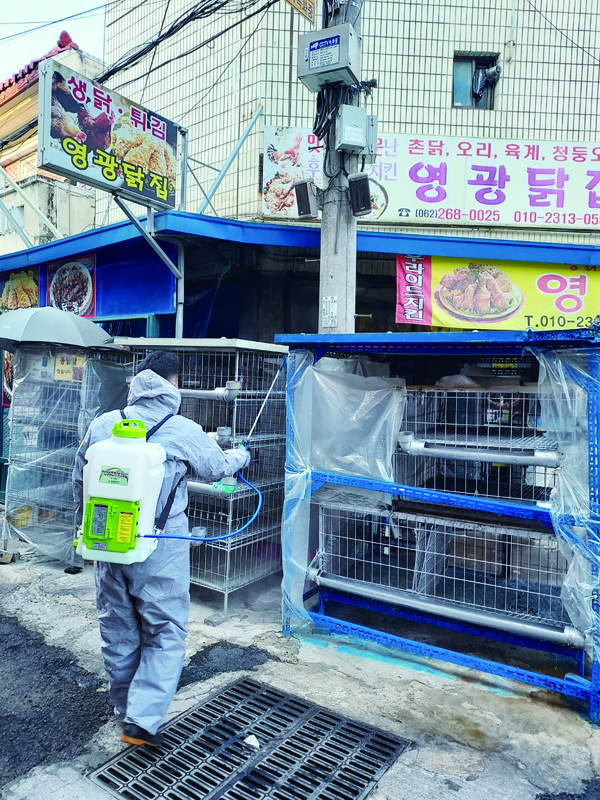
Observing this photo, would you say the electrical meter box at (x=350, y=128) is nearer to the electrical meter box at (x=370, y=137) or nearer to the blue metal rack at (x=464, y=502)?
the electrical meter box at (x=370, y=137)

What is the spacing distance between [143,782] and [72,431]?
396cm

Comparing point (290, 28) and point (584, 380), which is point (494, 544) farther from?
point (290, 28)

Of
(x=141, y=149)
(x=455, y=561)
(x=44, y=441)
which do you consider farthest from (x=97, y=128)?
(x=455, y=561)

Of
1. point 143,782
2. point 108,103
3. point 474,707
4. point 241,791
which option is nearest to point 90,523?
point 143,782

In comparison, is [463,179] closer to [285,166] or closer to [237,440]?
[285,166]

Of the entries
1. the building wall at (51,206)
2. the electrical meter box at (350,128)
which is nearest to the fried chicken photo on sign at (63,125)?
the electrical meter box at (350,128)

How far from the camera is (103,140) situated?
5332 millimetres

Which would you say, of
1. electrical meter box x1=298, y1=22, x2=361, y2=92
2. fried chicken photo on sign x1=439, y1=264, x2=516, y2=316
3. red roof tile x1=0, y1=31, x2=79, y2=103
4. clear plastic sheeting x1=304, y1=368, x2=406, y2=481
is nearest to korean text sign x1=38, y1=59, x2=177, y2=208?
electrical meter box x1=298, y1=22, x2=361, y2=92

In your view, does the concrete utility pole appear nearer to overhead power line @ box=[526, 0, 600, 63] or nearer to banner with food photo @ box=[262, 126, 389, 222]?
banner with food photo @ box=[262, 126, 389, 222]

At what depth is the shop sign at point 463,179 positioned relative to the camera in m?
7.01

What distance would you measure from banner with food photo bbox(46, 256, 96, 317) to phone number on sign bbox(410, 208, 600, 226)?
4.36 meters

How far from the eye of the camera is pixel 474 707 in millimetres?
3326

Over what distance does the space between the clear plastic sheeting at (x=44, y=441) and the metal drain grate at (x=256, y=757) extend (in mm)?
3327

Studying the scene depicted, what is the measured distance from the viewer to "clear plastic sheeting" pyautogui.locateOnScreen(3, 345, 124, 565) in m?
5.81
